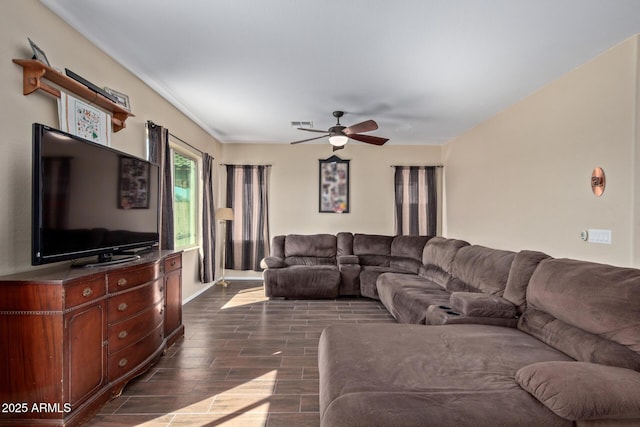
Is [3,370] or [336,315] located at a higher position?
[3,370]

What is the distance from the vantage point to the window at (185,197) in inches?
183

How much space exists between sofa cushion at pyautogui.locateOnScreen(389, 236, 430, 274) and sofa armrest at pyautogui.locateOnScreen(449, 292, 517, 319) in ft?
8.25

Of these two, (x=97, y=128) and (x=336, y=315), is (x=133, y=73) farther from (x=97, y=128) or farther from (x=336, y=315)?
(x=336, y=315)

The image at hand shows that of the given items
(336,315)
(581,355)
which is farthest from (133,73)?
(581,355)

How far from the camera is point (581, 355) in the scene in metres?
1.77

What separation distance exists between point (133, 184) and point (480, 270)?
127 inches

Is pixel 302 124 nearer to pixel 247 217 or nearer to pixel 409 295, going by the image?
pixel 247 217

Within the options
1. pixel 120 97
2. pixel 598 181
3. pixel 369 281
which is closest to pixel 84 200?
pixel 120 97

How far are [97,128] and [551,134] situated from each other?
4.33 m

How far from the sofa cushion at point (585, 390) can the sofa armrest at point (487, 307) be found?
0.94 metres

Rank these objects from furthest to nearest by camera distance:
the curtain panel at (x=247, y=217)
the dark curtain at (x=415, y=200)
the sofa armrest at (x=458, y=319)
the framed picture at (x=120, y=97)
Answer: the dark curtain at (x=415, y=200) < the curtain panel at (x=247, y=217) < the framed picture at (x=120, y=97) < the sofa armrest at (x=458, y=319)

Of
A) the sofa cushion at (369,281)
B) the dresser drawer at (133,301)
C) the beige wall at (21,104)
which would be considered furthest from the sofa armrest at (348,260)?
the beige wall at (21,104)

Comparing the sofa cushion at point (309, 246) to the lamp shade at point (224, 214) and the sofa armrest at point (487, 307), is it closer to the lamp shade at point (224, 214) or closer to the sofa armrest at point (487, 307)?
the lamp shade at point (224, 214)

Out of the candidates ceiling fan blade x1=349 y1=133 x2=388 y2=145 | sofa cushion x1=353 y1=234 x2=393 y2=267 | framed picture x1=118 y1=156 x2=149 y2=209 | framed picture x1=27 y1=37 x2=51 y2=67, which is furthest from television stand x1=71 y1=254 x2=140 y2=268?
sofa cushion x1=353 y1=234 x2=393 y2=267
